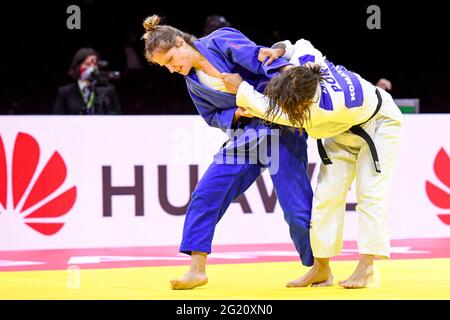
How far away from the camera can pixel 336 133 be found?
3926 millimetres

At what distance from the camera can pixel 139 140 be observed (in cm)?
636

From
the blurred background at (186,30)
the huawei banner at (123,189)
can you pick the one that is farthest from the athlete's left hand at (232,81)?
the blurred background at (186,30)

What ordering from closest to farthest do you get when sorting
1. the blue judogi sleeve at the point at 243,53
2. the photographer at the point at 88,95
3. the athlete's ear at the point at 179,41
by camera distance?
1. the blue judogi sleeve at the point at 243,53
2. the athlete's ear at the point at 179,41
3. the photographer at the point at 88,95

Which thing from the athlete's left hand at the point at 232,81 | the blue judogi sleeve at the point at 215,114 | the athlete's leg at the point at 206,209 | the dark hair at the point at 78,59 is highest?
the dark hair at the point at 78,59

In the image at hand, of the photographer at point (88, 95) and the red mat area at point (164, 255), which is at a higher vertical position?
the photographer at point (88, 95)

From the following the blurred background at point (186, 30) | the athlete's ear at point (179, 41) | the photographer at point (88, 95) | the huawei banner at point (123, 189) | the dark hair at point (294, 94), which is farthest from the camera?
the blurred background at point (186, 30)

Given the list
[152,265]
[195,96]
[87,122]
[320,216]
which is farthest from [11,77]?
[320,216]

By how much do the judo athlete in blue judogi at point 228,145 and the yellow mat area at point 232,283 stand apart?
0.79 ft

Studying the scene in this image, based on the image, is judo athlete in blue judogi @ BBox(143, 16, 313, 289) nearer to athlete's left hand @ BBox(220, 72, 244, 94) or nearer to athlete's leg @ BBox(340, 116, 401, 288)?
athlete's left hand @ BBox(220, 72, 244, 94)

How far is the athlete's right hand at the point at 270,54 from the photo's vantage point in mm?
3980

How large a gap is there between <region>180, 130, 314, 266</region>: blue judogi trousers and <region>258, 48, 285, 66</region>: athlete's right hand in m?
0.35

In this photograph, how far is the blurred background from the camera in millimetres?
9539

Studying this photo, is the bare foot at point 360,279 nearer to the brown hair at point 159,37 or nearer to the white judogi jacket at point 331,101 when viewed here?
the white judogi jacket at point 331,101

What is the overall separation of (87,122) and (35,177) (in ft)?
1.78
